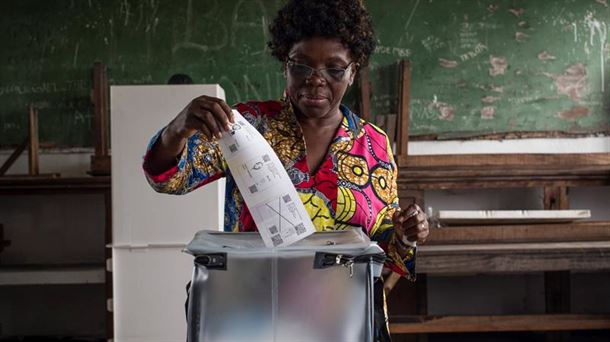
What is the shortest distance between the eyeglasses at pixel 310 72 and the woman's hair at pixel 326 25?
55 mm

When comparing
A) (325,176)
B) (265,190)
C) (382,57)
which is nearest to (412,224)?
(325,176)

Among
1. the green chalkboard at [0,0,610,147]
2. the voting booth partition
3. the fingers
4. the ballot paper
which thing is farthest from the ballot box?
the green chalkboard at [0,0,610,147]

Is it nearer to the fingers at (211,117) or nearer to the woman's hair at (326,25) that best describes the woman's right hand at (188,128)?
the fingers at (211,117)

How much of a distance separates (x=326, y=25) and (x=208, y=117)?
33 cm

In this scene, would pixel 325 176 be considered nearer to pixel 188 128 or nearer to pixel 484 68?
pixel 188 128

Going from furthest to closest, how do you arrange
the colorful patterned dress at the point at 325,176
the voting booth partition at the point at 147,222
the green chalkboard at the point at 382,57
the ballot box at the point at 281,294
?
the green chalkboard at the point at 382,57 → the voting booth partition at the point at 147,222 → the colorful patterned dress at the point at 325,176 → the ballot box at the point at 281,294

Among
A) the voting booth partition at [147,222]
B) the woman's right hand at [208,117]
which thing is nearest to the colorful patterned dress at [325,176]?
the woman's right hand at [208,117]

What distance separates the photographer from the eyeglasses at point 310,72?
1188 millimetres

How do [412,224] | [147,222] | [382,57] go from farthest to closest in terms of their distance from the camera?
[382,57], [147,222], [412,224]

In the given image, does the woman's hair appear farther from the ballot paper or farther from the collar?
the ballot paper

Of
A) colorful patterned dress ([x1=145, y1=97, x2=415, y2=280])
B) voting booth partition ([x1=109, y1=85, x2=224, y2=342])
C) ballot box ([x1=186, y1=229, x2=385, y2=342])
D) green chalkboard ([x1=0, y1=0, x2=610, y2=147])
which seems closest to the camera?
A: ballot box ([x1=186, y1=229, x2=385, y2=342])

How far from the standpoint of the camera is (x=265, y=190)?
3.26 feet

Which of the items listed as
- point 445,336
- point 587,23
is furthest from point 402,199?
point 587,23

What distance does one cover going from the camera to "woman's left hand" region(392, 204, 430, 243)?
3.79ft
